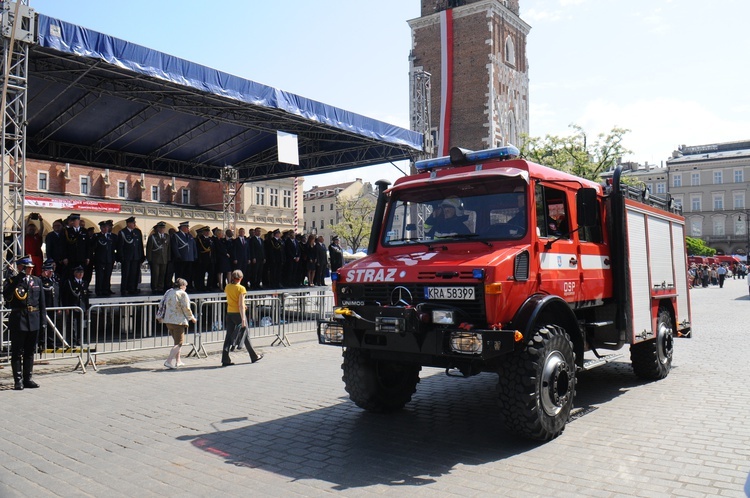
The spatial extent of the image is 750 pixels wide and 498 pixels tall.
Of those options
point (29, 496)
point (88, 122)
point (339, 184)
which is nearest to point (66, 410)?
point (29, 496)

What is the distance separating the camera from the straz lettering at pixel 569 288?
647 cm

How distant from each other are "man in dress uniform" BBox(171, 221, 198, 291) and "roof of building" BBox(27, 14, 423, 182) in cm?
336

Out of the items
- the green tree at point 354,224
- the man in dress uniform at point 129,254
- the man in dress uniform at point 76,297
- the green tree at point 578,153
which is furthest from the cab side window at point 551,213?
the green tree at point 354,224

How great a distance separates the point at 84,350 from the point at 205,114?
7.80 m

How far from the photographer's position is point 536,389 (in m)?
5.53

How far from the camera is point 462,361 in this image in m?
5.68

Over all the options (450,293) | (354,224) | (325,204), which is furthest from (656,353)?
(325,204)

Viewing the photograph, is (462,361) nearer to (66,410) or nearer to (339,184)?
(66,410)

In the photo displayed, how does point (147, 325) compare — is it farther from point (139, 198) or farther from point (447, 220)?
point (139, 198)

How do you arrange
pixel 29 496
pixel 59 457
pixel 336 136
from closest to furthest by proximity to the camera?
1. pixel 29 496
2. pixel 59 457
3. pixel 336 136

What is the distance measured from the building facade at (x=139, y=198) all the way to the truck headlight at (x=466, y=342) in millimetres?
44400

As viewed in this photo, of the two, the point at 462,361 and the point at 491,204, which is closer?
the point at 462,361

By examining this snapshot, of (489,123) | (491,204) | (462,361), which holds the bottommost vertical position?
(462,361)

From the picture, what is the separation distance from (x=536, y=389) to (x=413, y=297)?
4.77ft
